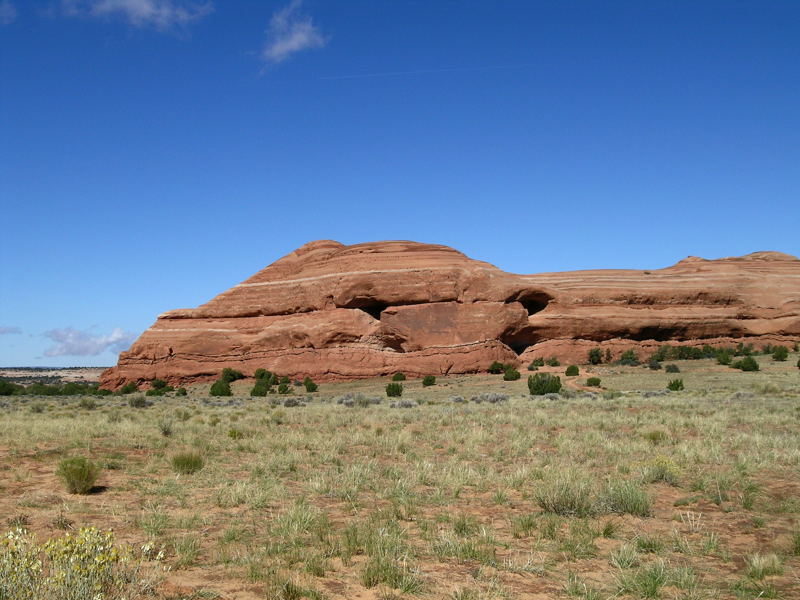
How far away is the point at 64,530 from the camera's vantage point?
6.69 m

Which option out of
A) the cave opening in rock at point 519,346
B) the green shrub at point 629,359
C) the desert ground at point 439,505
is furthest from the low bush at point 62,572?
the cave opening in rock at point 519,346

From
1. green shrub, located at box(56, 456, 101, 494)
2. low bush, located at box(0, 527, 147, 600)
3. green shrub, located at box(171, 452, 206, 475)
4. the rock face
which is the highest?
the rock face

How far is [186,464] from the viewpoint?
10.6 metres

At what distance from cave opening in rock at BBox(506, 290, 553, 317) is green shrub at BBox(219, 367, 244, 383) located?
22086 mm

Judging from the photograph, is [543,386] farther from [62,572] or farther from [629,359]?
[62,572]

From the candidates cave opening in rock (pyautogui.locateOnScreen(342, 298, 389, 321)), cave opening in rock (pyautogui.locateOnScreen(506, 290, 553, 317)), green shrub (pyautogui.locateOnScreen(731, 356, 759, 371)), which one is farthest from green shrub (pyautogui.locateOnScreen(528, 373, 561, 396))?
cave opening in rock (pyautogui.locateOnScreen(342, 298, 389, 321))

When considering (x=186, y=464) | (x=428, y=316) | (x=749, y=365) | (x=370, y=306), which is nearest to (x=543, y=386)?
(x=749, y=365)

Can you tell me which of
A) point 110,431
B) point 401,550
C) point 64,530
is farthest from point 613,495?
point 110,431

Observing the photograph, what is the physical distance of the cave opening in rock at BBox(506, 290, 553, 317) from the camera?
4878cm

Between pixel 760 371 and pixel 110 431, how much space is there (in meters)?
34.3

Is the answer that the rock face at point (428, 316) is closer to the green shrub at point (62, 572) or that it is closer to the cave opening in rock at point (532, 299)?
the cave opening in rock at point (532, 299)

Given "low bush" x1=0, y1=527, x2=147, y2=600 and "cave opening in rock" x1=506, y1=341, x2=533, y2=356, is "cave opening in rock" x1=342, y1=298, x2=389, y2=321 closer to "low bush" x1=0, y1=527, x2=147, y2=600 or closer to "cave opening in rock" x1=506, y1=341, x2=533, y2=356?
"cave opening in rock" x1=506, y1=341, x2=533, y2=356

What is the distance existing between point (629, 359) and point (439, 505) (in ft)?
132

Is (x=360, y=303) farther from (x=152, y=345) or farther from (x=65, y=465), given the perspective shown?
(x=65, y=465)
